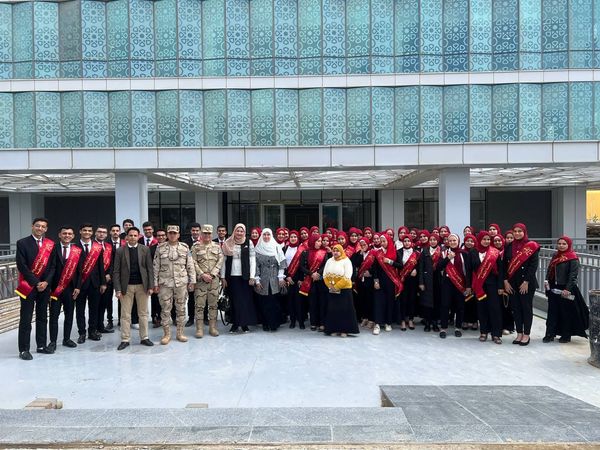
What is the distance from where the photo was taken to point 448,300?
322 inches

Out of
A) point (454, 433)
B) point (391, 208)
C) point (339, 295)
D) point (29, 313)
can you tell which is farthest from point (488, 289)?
point (391, 208)

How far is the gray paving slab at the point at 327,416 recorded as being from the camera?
4125 millimetres

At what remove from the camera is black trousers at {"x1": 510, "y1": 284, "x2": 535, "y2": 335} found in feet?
24.7

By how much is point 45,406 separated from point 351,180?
58.6 ft

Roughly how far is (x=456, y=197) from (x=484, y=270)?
9.64 meters

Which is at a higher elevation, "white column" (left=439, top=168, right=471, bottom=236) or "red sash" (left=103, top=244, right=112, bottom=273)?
"white column" (left=439, top=168, right=471, bottom=236)

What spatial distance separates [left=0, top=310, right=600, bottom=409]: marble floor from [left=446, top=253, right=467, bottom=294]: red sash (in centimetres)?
88

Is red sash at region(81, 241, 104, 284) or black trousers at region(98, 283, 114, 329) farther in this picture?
black trousers at region(98, 283, 114, 329)

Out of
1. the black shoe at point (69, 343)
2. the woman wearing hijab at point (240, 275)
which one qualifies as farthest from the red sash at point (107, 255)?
the woman wearing hijab at point (240, 275)

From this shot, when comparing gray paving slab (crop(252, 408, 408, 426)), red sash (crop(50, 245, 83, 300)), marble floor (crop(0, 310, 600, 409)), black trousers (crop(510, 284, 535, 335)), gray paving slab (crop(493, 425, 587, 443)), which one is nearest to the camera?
gray paving slab (crop(493, 425, 587, 443))

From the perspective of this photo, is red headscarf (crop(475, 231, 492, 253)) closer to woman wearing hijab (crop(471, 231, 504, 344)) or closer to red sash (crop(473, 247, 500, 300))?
woman wearing hijab (crop(471, 231, 504, 344))

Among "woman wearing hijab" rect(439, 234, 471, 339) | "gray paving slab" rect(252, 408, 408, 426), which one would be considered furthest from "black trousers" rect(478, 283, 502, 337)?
"gray paving slab" rect(252, 408, 408, 426)

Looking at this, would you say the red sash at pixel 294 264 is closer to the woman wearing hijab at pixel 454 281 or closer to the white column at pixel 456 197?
the woman wearing hijab at pixel 454 281

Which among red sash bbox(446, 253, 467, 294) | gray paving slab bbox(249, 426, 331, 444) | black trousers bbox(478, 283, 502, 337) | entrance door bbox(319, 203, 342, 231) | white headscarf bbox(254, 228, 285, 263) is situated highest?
entrance door bbox(319, 203, 342, 231)
